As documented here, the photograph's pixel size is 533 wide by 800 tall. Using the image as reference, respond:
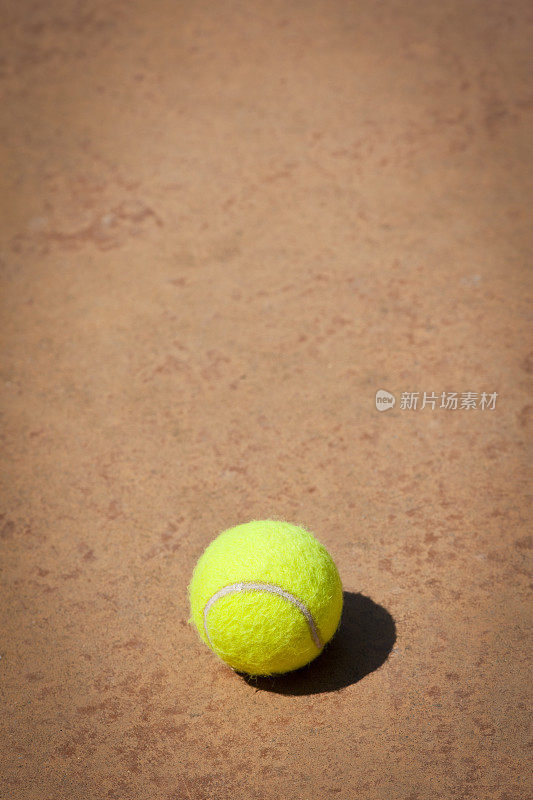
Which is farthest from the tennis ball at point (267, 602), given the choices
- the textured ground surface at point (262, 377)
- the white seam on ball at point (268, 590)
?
the textured ground surface at point (262, 377)

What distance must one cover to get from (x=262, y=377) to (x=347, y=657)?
1.76m

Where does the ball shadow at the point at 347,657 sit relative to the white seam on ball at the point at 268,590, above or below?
below

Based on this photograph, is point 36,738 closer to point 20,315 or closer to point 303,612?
point 303,612

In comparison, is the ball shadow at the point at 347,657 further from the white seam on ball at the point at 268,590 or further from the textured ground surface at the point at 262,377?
the white seam on ball at the point at 268,590

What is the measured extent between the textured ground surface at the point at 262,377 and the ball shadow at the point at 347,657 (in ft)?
0.04

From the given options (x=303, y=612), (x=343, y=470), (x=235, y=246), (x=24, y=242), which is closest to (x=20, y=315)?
(x=24, y=242)

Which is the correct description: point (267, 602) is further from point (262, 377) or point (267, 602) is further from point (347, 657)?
point (262, 377)

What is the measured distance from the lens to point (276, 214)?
5074mm

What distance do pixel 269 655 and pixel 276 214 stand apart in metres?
3.43

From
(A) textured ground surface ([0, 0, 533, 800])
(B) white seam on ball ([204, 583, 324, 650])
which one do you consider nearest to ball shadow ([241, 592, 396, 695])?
(A) textured ground surface ([0, 0, 533, 800])

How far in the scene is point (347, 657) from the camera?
8.78ft

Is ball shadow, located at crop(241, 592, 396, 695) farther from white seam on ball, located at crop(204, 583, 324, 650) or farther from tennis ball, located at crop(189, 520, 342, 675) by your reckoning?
white seam on ball, located at crop(204, 583, 324, 650)

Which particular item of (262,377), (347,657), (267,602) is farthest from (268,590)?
(262,377)

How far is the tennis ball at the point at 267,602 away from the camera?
2.43 meters
